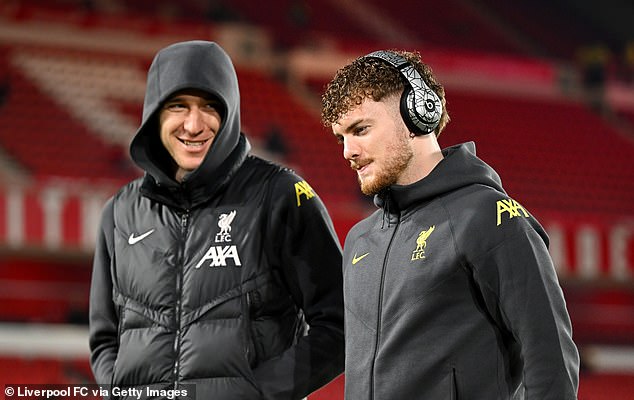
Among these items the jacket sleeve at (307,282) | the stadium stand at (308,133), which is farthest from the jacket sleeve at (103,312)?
the stadium stand at (308,133)

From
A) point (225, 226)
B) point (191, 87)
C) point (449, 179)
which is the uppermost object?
point (191, 87)

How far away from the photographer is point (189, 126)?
9.21 feet

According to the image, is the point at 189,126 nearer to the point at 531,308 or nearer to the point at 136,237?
the point at 136,237

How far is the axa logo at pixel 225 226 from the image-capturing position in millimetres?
2766

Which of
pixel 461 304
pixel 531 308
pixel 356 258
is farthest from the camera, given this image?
pixel 356 258

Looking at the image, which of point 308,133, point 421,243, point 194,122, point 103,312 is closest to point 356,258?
point 421,243

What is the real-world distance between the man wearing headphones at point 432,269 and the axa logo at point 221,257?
0.35 metres

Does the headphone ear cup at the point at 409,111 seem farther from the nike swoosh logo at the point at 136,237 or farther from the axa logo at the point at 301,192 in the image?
the nike swoosh logo at the point at 136,237

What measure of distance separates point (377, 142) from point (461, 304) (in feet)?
1.36

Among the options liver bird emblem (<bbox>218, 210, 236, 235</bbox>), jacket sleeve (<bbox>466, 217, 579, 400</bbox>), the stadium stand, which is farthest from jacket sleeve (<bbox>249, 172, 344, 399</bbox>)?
the stadium stand

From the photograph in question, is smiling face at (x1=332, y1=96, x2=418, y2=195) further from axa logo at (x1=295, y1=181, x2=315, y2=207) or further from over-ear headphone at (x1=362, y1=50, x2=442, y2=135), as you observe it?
axa logo at (x1=295, y1=181, x2=315, y2=207)

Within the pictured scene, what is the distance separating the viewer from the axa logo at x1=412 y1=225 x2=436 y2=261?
232cm

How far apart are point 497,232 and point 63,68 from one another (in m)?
12.0

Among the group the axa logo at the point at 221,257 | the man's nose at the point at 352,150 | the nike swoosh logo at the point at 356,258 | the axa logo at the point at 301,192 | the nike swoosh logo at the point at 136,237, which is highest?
the man's nose at the point at 352,150
